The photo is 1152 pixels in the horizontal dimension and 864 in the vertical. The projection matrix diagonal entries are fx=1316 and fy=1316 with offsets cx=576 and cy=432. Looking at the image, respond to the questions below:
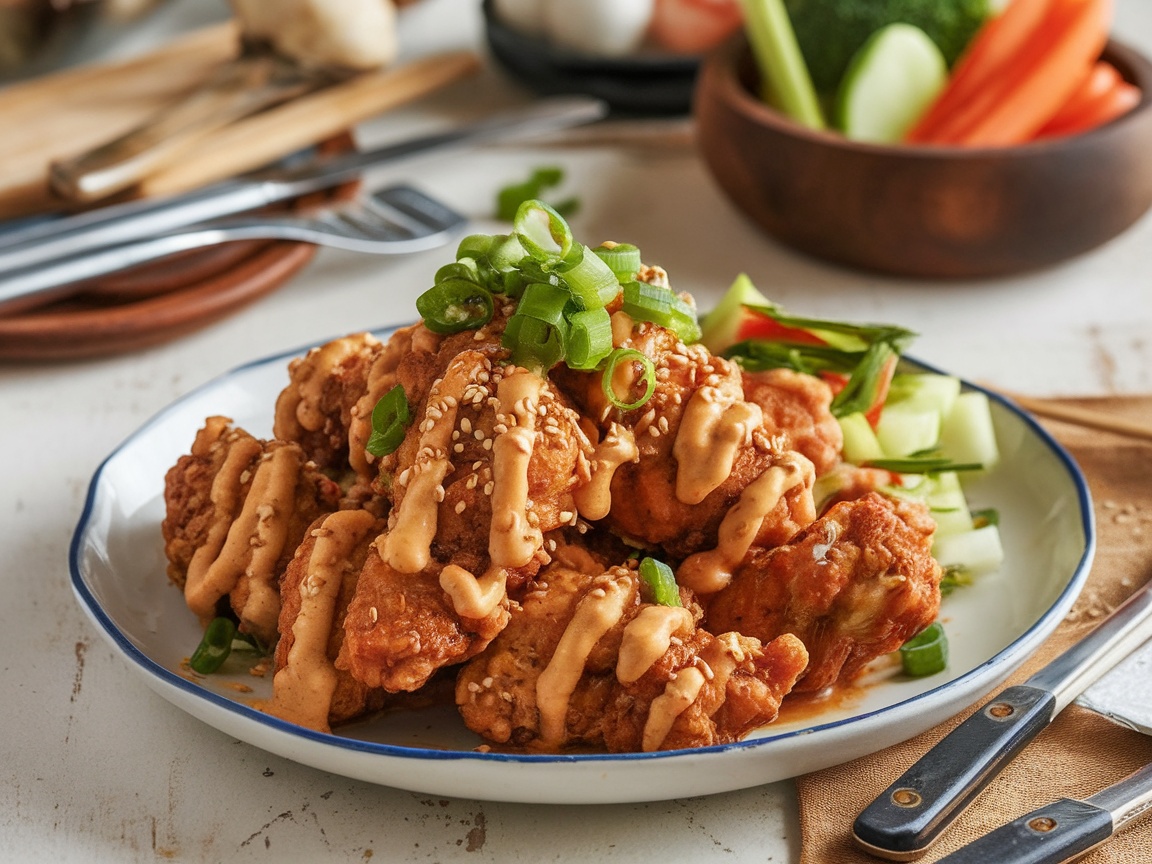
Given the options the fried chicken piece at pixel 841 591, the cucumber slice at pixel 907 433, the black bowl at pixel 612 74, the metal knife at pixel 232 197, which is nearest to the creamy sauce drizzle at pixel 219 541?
the fried chicken piece at pixel 841 591

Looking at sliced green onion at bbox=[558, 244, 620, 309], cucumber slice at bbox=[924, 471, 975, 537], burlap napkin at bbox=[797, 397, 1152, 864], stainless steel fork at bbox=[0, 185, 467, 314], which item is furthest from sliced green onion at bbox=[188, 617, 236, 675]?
stainless steel fork at bbox=[0, 185, 467, 314]

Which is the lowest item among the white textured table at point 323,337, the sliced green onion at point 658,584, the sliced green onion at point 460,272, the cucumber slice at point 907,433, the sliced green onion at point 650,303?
the white textured table at point 323,337

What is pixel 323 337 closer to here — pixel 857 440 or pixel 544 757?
pixel 857 440

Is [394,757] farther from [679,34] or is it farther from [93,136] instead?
[679,34]

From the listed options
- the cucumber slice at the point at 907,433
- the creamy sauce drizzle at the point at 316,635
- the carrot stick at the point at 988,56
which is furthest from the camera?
the carrot stick at the point at 988,56

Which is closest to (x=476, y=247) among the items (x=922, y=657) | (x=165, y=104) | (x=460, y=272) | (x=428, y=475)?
(x=460, y=272)

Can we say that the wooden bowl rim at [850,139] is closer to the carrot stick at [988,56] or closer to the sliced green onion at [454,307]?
the carrot stick at [988,56]

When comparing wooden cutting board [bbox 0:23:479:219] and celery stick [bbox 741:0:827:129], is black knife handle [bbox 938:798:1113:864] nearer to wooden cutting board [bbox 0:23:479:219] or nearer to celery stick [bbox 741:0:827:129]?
celery stick [bbox 741:0:827:129]

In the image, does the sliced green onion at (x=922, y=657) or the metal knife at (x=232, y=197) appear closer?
the sliced green onion at (x=922, y=657)
